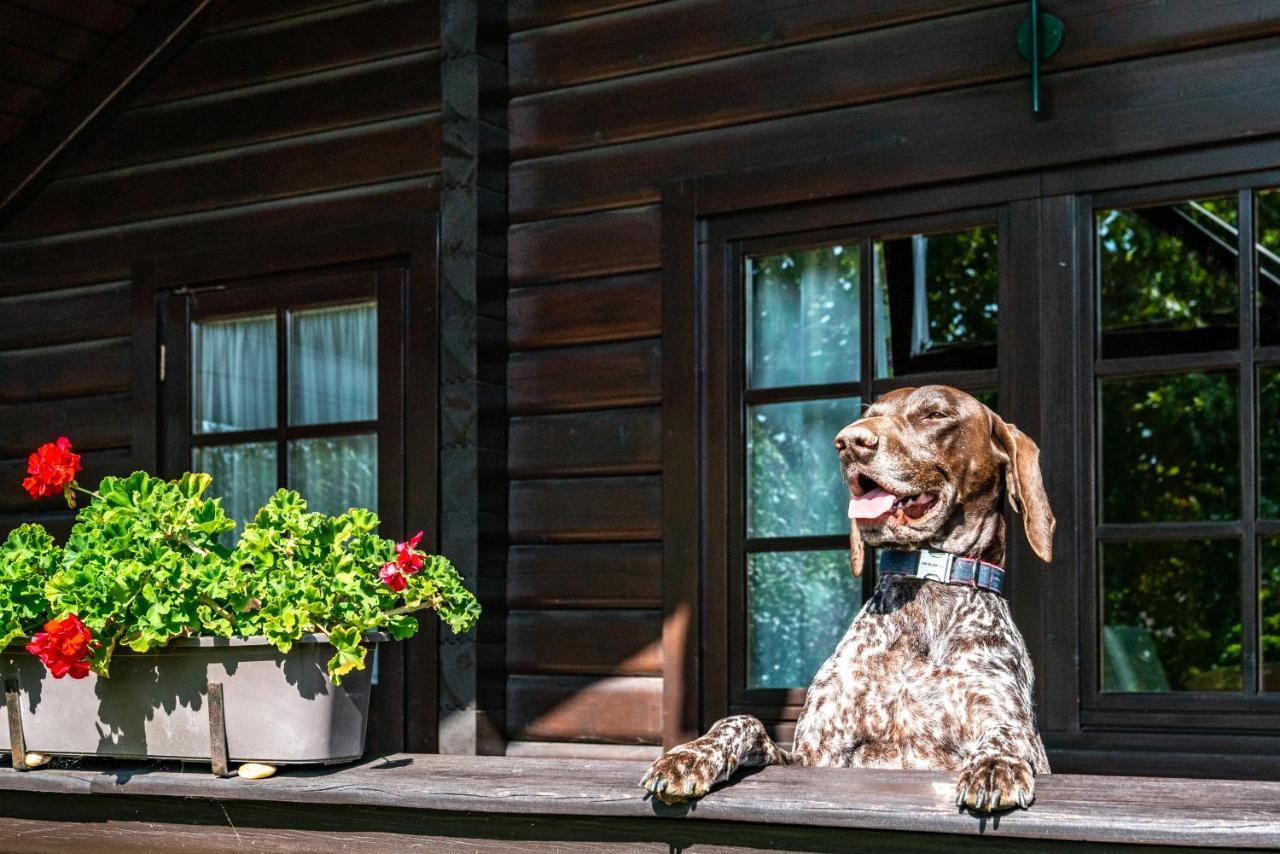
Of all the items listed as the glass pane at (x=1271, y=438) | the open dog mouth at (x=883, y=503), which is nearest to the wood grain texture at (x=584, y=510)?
the open dog mouth at (x=883, y=503)

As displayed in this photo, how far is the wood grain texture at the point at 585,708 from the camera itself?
4.08 meters

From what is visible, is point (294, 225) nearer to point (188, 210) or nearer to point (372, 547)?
point (188, 210)

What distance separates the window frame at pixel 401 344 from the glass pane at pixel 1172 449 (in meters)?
3.65

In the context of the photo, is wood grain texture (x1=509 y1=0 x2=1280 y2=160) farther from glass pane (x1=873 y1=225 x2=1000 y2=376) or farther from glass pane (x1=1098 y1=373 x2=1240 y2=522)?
glass pane (x1=1098 y1=373 x2=1240 y2=522)

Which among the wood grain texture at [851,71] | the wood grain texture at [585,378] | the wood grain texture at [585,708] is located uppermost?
the wood grain texture at [851,71]

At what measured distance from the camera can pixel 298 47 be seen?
187 inches

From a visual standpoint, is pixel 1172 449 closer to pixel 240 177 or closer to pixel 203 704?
pixel 240 177

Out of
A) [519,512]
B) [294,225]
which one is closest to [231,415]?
[294,225]

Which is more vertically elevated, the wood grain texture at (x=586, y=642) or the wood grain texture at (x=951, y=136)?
the wood grain texture at (x=951, y=136)

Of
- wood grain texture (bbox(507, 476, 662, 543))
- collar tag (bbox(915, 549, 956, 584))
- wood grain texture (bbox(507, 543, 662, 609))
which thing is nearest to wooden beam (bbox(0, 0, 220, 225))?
wood grain texture (bbox(507, 476, 662, 543))

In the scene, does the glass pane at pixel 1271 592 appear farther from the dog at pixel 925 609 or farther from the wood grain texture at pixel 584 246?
the dog at pixel 925 609

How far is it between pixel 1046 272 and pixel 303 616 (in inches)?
72.2

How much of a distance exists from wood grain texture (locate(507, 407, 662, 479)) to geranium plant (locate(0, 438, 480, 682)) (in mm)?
1324

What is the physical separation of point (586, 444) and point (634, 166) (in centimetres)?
74
